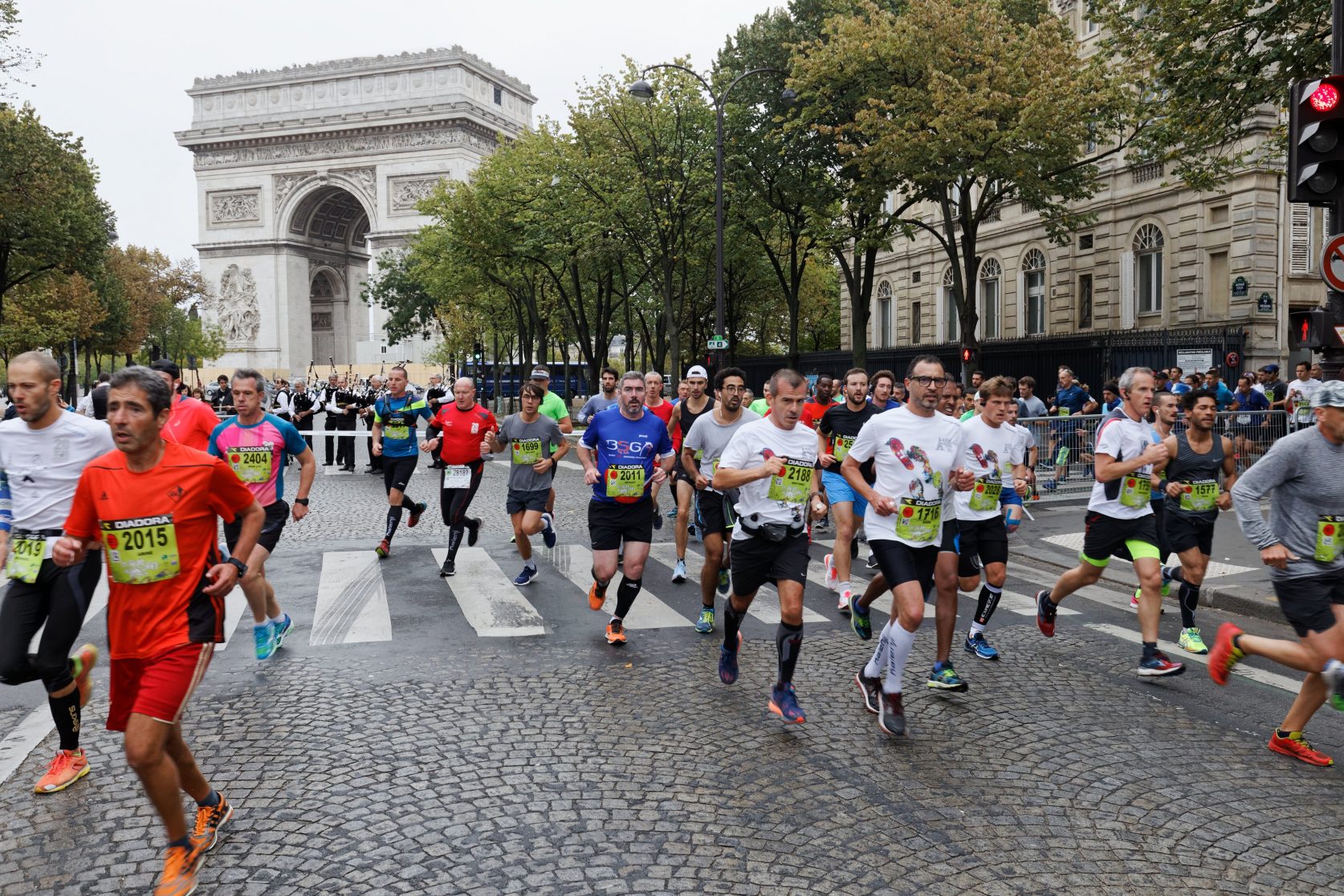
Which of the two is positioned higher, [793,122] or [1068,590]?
[793,122]

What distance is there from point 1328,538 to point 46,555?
5768 mm

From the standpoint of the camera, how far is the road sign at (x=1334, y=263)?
26.8 ft

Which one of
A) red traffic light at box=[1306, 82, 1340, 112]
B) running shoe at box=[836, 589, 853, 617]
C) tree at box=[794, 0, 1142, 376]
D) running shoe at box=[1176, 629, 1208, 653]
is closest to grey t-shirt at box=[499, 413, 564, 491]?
running shoe at box=[836, 589, 853, 617]

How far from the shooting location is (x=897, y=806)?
4660 millimetres

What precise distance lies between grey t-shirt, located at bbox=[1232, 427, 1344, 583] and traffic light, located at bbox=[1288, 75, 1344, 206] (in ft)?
12.1

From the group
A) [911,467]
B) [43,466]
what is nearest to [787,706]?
[911,467]

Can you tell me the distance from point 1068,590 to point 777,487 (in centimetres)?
247

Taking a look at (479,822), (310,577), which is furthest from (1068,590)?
(310,577)

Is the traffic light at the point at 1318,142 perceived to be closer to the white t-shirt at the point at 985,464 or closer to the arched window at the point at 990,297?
the white t-shirt at the point at 985,464

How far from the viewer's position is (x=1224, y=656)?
5.52 metres

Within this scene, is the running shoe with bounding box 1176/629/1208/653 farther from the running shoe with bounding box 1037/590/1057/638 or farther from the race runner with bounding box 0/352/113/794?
the race runner with bounding box 0/352/113/794

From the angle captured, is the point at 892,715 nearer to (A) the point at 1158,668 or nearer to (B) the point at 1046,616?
(A) the point at 1158,668

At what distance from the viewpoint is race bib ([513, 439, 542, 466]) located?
10109 millimetres

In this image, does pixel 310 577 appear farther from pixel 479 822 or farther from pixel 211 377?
pixel 211 377
